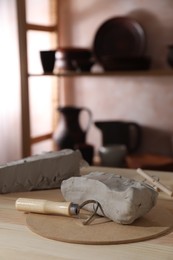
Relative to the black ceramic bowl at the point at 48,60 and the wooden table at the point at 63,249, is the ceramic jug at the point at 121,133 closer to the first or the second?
the black ceramic bowl at the point at 48,60

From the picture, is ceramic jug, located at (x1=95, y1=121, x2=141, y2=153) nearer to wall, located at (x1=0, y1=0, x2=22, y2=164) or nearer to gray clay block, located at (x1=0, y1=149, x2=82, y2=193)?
wall, located at (x1=0, y1=0, x2=22, y2=164)

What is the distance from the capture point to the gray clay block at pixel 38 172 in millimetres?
1040

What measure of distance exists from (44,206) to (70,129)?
5.17 feet

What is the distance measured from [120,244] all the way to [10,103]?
1.58 metres

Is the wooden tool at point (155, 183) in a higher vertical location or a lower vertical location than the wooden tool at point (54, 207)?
lower

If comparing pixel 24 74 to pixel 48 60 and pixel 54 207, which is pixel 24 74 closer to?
pixel 48 60

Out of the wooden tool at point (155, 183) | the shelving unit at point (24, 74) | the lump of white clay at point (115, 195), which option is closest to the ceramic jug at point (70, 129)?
the shelving unit at point (24, 74)

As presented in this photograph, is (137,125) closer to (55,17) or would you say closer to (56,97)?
(56,97)

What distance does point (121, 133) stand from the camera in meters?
2.47

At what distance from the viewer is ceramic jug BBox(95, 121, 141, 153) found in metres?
2.47

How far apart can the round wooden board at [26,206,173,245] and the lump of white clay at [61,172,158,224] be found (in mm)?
21

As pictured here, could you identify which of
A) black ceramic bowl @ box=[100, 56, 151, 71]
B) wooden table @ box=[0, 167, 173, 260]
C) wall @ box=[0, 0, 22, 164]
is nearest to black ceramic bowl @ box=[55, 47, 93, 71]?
black ceramic bowl @ box=[100, 56, 151, 71]

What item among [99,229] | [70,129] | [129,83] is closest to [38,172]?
[99,229]

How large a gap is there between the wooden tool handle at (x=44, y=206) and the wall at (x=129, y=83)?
1671 millimetres
